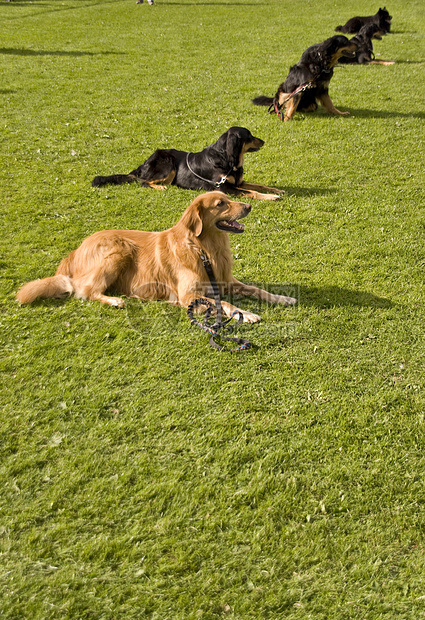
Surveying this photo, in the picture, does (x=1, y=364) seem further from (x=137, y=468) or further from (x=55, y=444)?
(x=137, y=468)

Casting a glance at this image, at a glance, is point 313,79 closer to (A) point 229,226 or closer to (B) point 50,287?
(A) point 229,226

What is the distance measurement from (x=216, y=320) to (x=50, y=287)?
1.83 m

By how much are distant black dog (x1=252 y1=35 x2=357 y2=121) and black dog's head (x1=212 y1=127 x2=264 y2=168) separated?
403 centimetres

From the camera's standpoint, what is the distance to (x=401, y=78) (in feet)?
A: 46.0

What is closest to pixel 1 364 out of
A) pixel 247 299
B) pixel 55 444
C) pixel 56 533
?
pixel 55 444

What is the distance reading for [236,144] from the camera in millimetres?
7422

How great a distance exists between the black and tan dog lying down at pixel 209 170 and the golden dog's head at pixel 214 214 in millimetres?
2845

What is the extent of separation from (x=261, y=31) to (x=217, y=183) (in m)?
15.7

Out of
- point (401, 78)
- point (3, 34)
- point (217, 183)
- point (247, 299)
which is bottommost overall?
point (247, 299)

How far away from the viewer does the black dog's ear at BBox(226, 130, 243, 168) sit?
7.41m

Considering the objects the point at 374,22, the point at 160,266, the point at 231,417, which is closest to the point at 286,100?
the point at 160,266

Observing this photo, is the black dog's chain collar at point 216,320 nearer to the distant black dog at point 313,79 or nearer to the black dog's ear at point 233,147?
the black dog's ear at point 233,147

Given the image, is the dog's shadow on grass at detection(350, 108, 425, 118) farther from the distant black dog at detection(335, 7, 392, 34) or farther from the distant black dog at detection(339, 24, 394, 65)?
the distant black dog at detection(335, 7, 392, 34)

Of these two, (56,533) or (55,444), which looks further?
(55,444)
